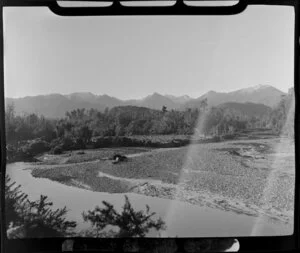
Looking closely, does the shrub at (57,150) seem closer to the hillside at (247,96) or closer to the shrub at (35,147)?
the shrub at (35,147)

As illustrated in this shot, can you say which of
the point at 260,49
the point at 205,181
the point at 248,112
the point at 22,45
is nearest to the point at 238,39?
the point at 260,49

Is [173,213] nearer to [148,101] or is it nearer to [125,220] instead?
[125,220]

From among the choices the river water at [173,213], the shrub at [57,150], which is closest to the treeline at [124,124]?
the shrub at [57,150]

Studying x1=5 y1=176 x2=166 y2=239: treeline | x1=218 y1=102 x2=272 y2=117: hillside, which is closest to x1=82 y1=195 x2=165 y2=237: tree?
x1=5 y1=176 x2=166 y2=239: treeline

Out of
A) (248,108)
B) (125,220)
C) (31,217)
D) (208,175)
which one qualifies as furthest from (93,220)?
(248,108)

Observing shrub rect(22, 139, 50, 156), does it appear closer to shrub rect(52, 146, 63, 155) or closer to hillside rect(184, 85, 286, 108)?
shrub rect(52, 146, 63, 155)

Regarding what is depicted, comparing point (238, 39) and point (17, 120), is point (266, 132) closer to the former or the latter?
point (238, 39)
